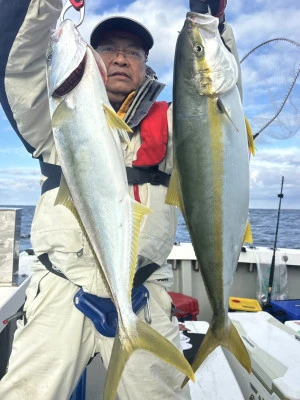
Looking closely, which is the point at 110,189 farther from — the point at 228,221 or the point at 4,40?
the point at 4,40

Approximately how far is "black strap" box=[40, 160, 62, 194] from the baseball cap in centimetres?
110

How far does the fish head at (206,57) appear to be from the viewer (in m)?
1.90

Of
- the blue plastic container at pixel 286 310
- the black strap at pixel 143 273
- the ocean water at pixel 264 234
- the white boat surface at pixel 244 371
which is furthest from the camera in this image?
the ocean water at pixel 264 234

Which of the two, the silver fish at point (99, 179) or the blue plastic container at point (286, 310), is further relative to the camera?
the blue plastic container at point (286, 310)

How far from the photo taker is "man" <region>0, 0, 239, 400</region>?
2619 mm

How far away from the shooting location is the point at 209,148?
1.92 m

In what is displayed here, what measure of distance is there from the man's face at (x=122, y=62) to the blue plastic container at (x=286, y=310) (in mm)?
4447

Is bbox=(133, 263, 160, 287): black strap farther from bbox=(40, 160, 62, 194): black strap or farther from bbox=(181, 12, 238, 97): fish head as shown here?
bbox=(181, 12, 238, 97): fish head

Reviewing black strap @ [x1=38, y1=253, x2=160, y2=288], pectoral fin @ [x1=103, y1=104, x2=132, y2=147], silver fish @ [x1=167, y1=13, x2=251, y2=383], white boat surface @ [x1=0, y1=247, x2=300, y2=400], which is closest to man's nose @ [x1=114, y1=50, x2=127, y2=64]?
silver fish @ [x1=167, y1=13, x2=251, y2=383]

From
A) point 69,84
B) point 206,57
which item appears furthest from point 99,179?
point 206,57

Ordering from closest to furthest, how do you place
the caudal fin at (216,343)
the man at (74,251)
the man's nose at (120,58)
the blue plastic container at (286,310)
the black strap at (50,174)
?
the caudal fin at (216,343) → the man at (74,251) → the black strap at (50,174) → the man's nose at (120,58) → the blue plastic container at (286,310)

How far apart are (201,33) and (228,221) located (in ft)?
3.20

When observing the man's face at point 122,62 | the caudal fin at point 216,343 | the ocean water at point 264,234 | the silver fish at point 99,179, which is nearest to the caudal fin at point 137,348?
the silver fish at point 99,179

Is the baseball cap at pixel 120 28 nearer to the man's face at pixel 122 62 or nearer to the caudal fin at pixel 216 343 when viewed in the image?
the man's face at pixel 122 62
